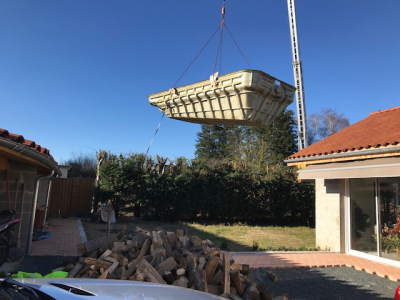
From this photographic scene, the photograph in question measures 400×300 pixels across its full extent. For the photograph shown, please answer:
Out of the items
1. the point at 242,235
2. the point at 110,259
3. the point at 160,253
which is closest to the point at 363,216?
the point at 242,235

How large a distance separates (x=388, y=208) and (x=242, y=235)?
19.7ft

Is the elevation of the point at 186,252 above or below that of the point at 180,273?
above

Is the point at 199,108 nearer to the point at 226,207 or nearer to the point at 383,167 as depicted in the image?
the point at 383,167

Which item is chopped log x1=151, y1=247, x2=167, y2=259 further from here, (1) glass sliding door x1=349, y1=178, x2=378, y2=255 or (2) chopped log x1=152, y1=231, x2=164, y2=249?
(1) glass sliding door x1=349, y1=178, x2=378, y2=255

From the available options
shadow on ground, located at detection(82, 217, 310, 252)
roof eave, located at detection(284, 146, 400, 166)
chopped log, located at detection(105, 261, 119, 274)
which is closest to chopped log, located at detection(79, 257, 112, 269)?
chopped log, located at detection(105, 261, 119, 274)

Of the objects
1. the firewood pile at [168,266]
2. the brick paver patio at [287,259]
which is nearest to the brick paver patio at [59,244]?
the brick paver patio at [287,259]

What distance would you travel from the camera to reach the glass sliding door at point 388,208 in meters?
7.64

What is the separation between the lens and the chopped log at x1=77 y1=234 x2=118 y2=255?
5.51 metres

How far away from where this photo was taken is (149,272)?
13.9 ft

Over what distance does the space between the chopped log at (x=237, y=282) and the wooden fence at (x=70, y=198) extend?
497 inches

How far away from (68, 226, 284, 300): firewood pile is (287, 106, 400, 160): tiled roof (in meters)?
4.42

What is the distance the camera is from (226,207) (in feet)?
53.6

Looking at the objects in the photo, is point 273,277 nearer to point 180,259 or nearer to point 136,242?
point 180,259

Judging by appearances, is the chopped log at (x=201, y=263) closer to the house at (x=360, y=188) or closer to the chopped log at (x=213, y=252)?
the chopped log at (x=213, y=252)
